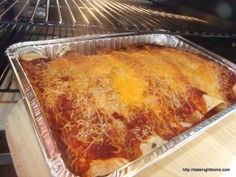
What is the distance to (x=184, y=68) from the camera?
1193 mm

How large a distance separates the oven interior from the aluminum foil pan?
0.18 ft

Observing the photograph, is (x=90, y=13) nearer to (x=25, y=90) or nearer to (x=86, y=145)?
(x=25, y=90)

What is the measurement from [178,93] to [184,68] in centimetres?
18

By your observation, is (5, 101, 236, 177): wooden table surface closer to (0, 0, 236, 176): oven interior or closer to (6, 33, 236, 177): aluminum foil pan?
(6, 33, 236, 177): aluminum foil pan

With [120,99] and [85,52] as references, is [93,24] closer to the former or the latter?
[85,52]

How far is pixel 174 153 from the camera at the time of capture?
2.83ft

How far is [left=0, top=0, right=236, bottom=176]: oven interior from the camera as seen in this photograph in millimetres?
1174

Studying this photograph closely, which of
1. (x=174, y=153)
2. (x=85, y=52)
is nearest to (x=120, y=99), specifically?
(x=174, y=153)

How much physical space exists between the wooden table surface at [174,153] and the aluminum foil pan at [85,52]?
0.22ft

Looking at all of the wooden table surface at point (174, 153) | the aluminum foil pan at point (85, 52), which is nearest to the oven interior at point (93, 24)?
the aluminum foil pan at point (85, 52)

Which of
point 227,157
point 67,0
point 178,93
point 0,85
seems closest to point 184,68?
point 178,93

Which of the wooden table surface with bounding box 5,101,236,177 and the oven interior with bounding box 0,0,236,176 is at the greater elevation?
the oven interior with bounding box 0,0,236,176

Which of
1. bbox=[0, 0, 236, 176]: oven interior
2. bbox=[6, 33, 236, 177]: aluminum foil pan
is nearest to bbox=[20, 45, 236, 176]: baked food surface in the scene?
bbox=[6, 33, 236, 177]: aluminum foil pan

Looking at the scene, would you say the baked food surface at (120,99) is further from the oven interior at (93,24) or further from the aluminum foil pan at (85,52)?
the oven interior at (93,24)
